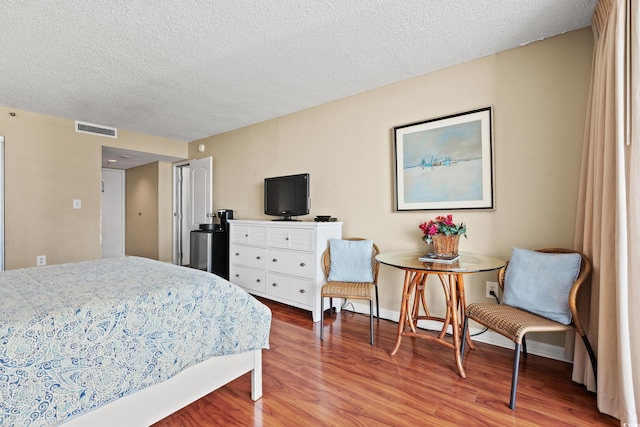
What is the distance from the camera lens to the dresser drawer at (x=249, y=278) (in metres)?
3.45

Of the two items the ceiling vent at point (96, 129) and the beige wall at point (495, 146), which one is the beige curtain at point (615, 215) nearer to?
the beige wall at point (495, 146)

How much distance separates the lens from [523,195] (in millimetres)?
2250

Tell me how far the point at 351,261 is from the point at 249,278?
1.44m

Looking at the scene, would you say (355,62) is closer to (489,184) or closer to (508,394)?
(489,184)

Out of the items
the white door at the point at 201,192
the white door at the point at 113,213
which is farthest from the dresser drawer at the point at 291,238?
the white door at the point at 113,213

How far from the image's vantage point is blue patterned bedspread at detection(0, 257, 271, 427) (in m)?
1.02

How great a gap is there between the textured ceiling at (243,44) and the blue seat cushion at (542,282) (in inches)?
60.4

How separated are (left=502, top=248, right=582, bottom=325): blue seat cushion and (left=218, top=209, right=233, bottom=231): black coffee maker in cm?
349

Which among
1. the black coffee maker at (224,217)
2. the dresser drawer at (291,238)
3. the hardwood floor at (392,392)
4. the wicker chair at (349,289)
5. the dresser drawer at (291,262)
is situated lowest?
the hardwood floor at (392,392)

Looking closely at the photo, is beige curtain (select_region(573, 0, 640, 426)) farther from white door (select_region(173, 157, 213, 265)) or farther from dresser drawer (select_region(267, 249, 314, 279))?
white door (select_region(173, 157, 213, 265))

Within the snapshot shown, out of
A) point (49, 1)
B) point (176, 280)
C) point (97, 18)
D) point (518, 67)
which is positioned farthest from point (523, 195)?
point (49, 1)

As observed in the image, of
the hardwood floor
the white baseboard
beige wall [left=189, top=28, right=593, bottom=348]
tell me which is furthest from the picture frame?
the hardwood floor

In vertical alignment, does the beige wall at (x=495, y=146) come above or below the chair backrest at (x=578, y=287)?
above

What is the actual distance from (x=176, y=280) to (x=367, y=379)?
1.30 m
